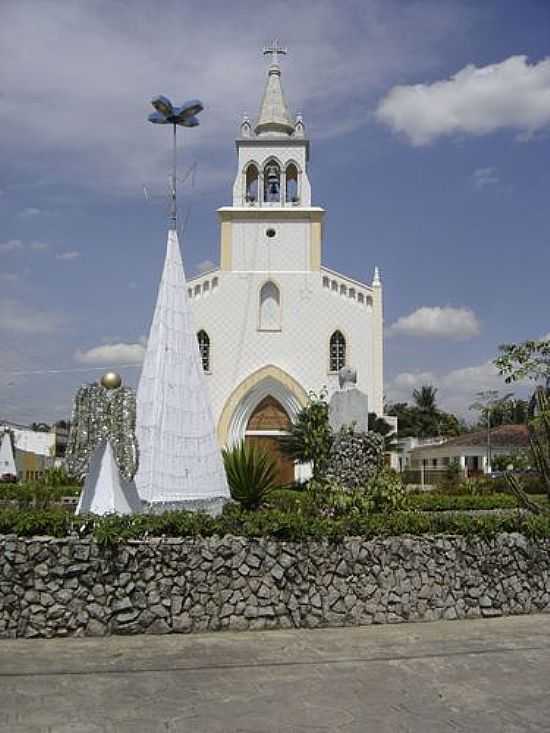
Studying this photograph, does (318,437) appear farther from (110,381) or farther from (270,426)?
(270,426)

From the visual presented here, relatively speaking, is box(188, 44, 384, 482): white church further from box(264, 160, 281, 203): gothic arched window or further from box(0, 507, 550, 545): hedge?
box(0, 507, 550, 545): hedge

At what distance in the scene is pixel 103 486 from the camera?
34.0 feet

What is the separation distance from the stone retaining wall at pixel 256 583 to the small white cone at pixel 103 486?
2329 millimetres

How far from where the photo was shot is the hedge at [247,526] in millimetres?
8102

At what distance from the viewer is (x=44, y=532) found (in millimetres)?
8102

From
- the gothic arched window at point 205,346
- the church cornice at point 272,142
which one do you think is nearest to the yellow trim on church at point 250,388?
the gothic arched window at point 205,346

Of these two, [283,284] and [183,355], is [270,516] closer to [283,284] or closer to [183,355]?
[183,355]

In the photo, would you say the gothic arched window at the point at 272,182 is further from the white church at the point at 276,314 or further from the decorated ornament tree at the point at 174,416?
the decorated ornament tree at the point at 174,416

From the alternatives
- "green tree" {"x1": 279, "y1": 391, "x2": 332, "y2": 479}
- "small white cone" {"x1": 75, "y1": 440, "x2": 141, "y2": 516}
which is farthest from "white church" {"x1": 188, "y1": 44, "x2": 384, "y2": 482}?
"small white cone" {"x1": 75, "y1": 440, "x2": 141, "y2": 516}

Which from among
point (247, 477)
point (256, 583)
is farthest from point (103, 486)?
point (247, 477)

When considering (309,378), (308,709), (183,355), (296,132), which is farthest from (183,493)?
(296,132)

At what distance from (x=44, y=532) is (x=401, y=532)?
3.74 meters

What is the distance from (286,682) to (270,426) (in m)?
21.1

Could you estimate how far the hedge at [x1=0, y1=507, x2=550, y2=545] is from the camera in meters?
8.10
